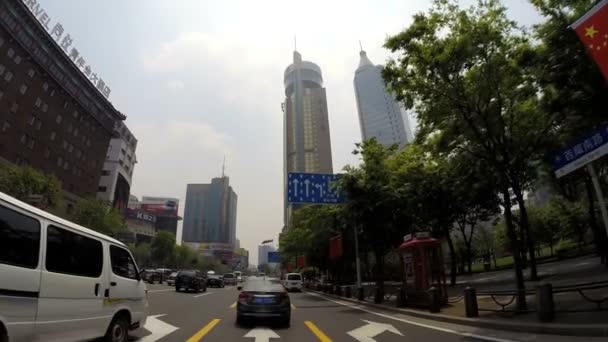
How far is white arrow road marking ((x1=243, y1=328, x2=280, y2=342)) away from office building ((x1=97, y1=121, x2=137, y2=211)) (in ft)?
280

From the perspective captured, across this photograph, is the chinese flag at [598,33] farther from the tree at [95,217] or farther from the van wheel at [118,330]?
the tree at [95,217]

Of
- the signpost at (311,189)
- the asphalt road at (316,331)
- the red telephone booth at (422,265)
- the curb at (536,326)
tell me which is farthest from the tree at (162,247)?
the curb at (536,326)

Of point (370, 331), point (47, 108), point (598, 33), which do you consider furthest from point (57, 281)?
point (47, 108)

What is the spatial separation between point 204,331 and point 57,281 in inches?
197

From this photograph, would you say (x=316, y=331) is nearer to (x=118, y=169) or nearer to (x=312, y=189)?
(x=312, y=189)

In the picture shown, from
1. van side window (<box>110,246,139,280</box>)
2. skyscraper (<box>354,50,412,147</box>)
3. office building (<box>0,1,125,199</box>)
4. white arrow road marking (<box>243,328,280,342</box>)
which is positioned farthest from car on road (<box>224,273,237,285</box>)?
van side window (<box>110,246,139,280</box>)

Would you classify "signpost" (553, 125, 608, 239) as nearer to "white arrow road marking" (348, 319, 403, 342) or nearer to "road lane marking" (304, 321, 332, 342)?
"white arrow road marking" (348, 319, 403, 342)

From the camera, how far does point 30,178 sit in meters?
35.4

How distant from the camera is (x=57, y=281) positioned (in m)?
5.38

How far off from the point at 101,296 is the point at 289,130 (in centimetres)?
13202

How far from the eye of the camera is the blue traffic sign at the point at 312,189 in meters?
21.6

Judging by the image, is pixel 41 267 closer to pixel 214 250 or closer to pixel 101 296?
pixel 101 296

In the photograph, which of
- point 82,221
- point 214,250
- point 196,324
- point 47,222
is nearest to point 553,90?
point 196,324

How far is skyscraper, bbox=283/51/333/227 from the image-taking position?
414 ft
